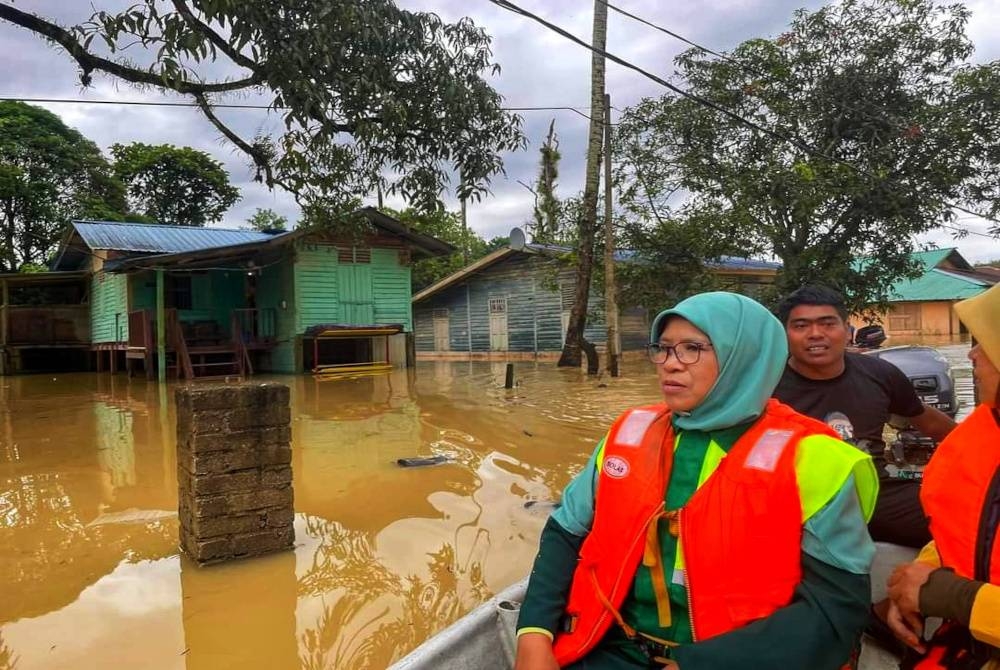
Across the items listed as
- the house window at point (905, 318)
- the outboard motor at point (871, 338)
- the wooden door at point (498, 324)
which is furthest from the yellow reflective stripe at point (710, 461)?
the house window at point (905, 318)

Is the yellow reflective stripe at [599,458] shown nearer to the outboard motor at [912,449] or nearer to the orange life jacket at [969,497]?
the orange life jacket at [969,497]

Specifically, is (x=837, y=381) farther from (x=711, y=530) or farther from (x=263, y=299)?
(x=263, y=299)

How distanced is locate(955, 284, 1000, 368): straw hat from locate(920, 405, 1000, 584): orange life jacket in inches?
8.2

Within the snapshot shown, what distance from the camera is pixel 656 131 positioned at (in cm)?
1302

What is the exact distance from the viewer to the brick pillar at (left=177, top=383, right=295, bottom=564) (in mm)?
3498

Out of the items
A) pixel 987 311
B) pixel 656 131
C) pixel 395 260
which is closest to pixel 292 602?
pixel 987 311

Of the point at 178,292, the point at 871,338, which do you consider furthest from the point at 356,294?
the point at 871,338

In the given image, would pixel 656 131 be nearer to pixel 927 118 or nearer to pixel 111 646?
pixel 927 118

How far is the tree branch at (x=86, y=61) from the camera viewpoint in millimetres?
6113

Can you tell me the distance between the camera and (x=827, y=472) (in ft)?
4.59

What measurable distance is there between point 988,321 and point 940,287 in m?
31.5

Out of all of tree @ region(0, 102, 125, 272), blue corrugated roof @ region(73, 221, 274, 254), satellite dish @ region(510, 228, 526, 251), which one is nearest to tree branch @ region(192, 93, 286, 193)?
blue corrugated roof @ region(73, 221, 274, 254)

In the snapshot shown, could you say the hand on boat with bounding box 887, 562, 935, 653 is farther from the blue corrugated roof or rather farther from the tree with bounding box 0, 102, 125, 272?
the tree with bounding box 0, 102, 125, 272

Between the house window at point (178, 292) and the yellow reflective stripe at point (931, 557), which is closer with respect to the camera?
the yellow reflective stripe at point (931, 557)
